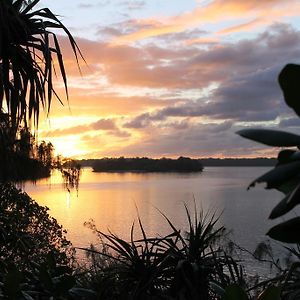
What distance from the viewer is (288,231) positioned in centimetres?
123

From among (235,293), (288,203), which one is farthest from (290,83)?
(235,293)

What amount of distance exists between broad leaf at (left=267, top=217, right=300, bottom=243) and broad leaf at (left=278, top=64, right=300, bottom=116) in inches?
10.2

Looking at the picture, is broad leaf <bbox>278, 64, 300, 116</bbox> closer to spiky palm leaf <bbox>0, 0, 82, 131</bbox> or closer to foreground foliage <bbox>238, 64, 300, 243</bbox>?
foreground foliage <bbox>238, 64, 300, 243</bbox>

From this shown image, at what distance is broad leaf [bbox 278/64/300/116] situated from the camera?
115 cm

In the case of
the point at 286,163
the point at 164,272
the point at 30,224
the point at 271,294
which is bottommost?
the point at 30,224

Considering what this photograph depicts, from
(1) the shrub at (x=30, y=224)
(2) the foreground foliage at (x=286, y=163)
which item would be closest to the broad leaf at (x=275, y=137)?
(2) the foreground foliage at (x=286, y=163)

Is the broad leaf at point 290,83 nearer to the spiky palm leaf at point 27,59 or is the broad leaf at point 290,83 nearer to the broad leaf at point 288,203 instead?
the broad leaf at point 288,203

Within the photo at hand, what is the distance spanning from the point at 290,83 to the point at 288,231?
334 mm

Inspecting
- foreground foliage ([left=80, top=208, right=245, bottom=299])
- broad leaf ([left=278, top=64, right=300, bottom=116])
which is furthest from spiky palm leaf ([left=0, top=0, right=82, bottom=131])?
broad leaf ([left=278, top=64, right=300, bottom=116])

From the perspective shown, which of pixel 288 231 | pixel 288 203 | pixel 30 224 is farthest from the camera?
pixel 30 224

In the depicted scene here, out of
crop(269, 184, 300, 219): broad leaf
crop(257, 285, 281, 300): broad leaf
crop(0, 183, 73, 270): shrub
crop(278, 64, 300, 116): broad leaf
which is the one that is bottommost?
crop(0, 183, 73, 270): shrub

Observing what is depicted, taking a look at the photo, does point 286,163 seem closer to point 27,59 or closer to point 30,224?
point 27,59

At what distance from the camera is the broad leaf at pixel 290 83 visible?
1153mm

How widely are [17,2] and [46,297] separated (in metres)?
3.67
